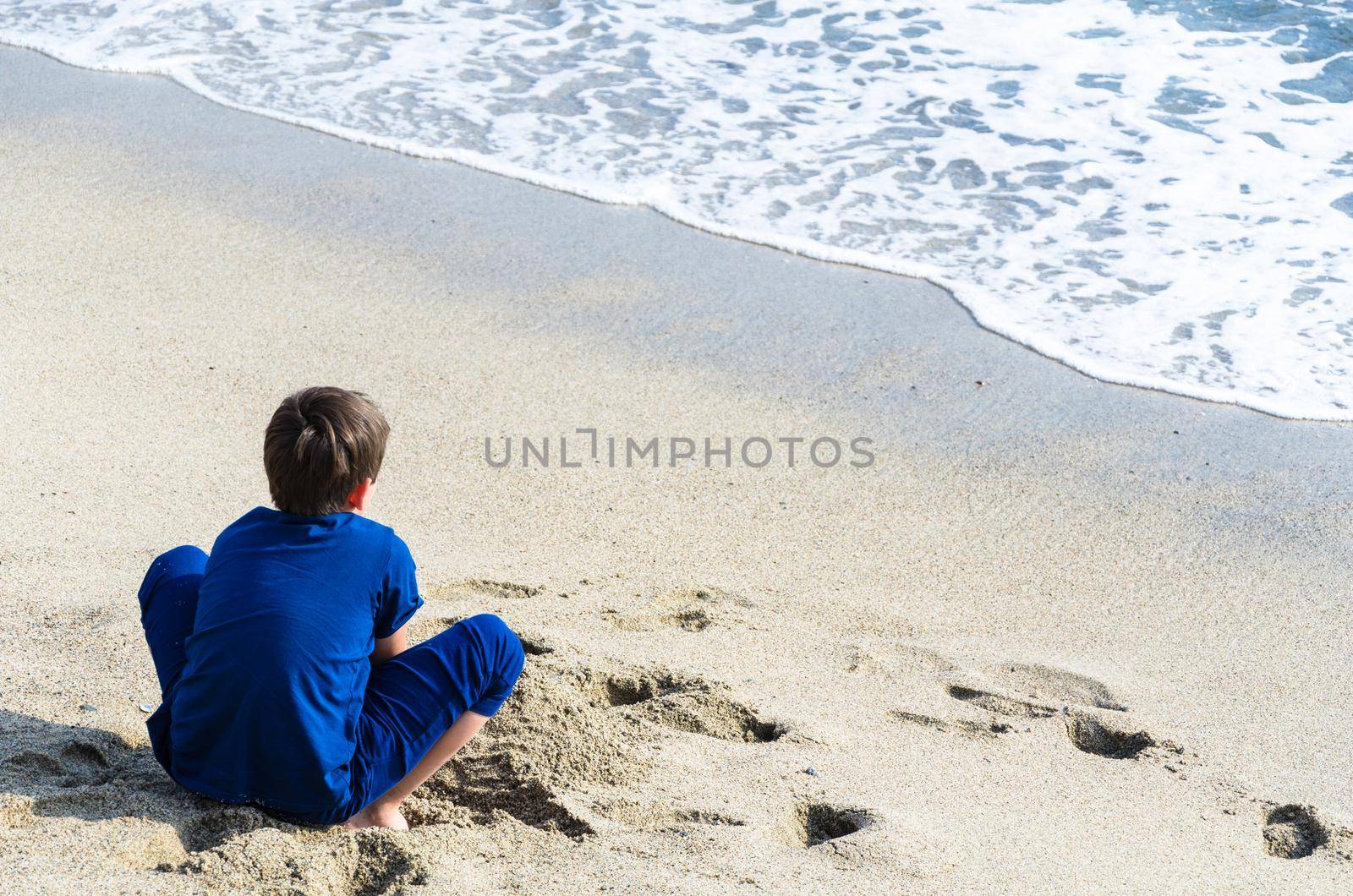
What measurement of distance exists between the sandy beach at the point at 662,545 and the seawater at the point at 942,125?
1.09ft

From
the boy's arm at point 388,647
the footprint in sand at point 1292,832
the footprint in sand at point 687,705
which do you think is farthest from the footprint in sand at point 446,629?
the footprint in sand at point 1292,832

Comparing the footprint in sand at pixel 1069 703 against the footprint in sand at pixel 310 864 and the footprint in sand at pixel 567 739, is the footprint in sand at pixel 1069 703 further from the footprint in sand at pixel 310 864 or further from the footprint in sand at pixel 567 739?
the footprint in sand at pixel 310 864

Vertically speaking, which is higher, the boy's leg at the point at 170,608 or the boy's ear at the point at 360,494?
the boy's ear at the point at 360,494

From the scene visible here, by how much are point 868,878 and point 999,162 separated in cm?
474

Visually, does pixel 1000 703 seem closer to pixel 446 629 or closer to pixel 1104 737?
pixel 1104 737

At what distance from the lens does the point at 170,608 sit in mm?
2270

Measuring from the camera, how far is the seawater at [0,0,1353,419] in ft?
16.3

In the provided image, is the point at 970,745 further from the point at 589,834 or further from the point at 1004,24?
the point at 1004,24

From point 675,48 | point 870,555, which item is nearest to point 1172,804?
point 870,555

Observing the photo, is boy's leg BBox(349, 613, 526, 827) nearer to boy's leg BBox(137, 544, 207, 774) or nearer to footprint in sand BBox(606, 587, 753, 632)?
boy's leg BBox(137, 544, 207, 774)

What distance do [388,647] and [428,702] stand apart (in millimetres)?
134

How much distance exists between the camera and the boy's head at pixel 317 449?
2080 mm

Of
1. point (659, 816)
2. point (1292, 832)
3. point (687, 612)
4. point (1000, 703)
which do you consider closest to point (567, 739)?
point (659, 816)

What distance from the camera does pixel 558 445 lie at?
3.89 metres
